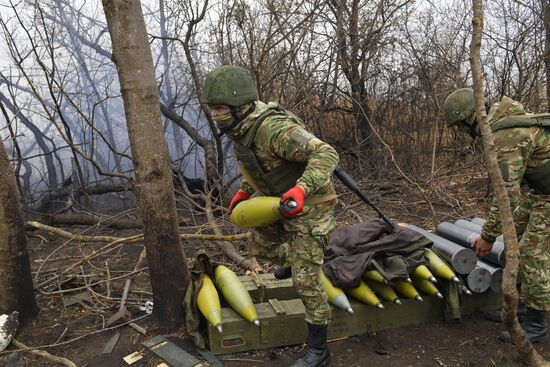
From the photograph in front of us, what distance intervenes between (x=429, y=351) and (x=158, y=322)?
6.63 feet

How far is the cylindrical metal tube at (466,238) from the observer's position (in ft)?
11.6

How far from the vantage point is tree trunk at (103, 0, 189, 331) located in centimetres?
310

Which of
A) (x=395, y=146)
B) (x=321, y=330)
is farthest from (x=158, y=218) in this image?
→ (x=395, y=146)

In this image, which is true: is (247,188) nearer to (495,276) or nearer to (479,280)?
(479,280)

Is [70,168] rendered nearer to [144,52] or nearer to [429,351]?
[144,52]

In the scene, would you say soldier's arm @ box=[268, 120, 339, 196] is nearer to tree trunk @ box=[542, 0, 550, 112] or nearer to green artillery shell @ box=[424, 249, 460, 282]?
green artillery shell @ box=[424, 249, 460, 282]

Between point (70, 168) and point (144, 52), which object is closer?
point (144, 52)

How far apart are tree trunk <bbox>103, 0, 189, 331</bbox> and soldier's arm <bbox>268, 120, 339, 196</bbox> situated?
3.08 feet

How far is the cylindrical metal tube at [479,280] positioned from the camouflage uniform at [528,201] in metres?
0.27

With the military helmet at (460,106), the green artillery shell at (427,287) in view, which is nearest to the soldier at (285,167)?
the green artillery shell at (427,287)

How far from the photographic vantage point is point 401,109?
32.8 ft

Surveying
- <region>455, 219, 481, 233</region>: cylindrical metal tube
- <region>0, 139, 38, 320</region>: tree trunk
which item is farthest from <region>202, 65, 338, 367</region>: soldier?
<region>0, 139, 38, 320</region>: tree trunk

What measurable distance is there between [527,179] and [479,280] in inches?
34.1

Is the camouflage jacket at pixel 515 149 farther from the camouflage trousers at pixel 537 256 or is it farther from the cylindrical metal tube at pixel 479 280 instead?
the cylindrical metal tube at pixel 479 280
